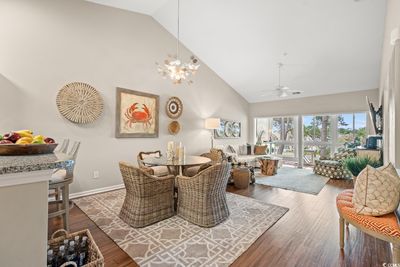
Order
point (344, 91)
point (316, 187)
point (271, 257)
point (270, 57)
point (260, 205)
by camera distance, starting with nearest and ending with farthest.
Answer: point (271, 257)
point (260, 205)
point (316, 187)
point (270, 57)
point (344, 91)

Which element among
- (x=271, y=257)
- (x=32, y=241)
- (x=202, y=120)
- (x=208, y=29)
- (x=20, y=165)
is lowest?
(x=271, y=257)

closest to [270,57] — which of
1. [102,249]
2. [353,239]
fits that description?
[353,239]

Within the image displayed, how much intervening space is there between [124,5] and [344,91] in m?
6.33

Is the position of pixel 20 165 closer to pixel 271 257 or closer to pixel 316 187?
pixel 271 257

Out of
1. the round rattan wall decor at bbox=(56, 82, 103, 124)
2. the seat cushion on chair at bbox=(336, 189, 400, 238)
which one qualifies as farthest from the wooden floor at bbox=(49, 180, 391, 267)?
the round rattan wall decor at bbox=(56, 82, 103, 124)

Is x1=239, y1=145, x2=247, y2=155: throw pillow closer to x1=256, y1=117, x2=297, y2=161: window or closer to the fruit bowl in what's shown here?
x1=256, y1=117, x2=297, y2=161: window

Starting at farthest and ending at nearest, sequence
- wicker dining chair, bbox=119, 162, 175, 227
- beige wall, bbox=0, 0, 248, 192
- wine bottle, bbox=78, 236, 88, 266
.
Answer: beige wall, bbox=0, 0, 248, 192, wicker dining chair, bbox=119, 162, 175, 227, wine bottle, bbox=78, 236, 88, 266

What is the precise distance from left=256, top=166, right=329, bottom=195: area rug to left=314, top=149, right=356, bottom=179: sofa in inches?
8.0

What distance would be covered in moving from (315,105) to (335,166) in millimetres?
2160

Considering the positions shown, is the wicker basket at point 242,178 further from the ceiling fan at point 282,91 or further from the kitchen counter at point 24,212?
the kitchen counter at point 24,212

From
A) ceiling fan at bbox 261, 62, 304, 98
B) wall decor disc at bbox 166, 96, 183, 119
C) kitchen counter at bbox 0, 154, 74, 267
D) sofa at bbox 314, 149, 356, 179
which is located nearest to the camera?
kitchen counter at bbox 0, 154, 74, 267

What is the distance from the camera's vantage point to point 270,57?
5.01 metres

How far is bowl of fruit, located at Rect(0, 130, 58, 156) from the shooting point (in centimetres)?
117

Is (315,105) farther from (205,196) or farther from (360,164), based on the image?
(205,196)
